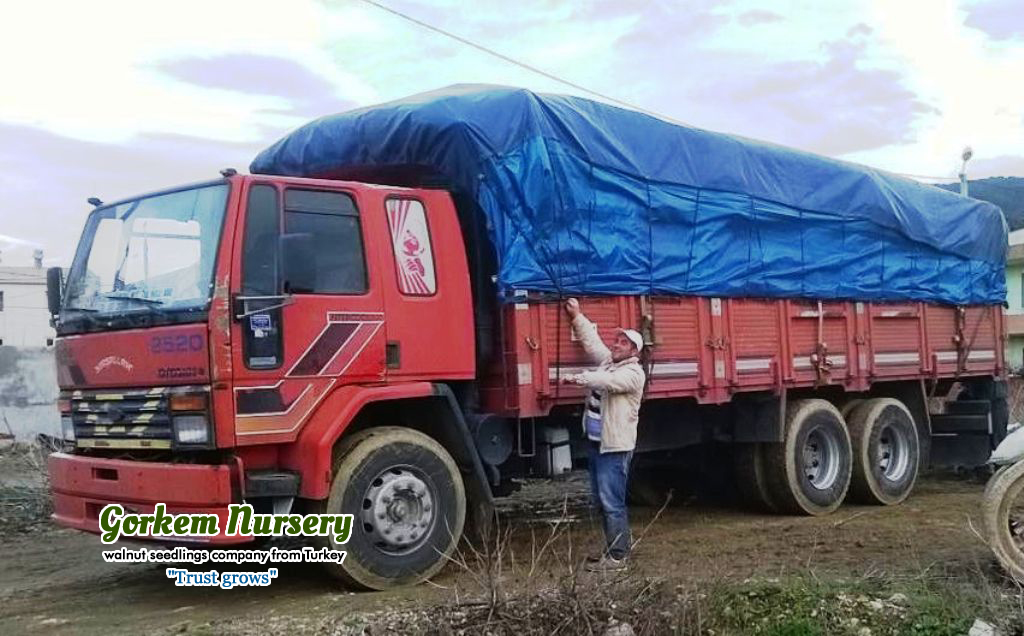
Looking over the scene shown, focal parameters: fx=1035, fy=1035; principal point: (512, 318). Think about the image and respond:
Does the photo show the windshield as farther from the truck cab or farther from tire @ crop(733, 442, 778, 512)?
tire @ crop(733, 442, 778, 512)

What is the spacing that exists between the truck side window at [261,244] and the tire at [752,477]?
5237mm

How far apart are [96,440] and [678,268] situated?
4487 mm

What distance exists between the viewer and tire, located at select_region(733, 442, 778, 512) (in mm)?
9586

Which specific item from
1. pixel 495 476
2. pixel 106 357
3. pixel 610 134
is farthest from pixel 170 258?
pixel 610 134

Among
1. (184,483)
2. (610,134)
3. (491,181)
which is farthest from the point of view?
(610,134)

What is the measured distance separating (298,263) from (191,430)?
1.16 meters

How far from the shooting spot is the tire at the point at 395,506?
20.4ft

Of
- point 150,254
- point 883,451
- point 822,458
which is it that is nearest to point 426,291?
point 150,254

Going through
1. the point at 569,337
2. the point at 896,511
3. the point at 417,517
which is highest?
the point at 569,337

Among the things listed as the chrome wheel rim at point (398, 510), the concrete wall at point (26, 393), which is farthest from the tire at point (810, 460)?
the concrete wall at point (26, 393)

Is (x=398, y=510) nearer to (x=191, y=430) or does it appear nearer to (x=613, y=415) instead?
(x=191, y=430)

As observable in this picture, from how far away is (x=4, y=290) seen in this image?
149 feet

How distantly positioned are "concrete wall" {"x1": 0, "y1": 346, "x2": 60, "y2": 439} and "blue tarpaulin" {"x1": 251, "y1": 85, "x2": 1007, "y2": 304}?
458 inches

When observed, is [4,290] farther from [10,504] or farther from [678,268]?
[678,268]
